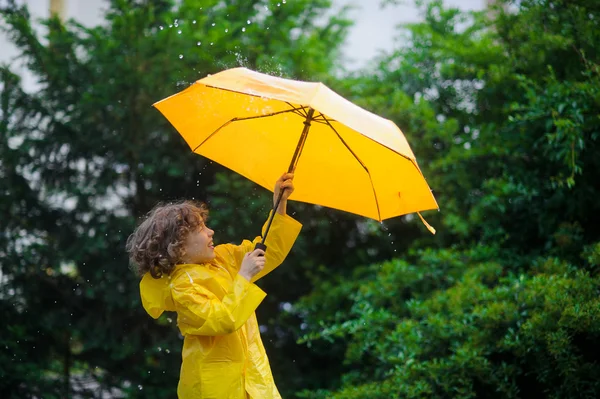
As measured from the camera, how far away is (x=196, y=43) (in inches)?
222

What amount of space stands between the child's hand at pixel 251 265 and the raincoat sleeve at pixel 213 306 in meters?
0.03

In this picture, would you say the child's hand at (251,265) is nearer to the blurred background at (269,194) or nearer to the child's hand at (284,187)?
the child's hand at (284,187)

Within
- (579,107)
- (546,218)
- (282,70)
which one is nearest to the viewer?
(579,107)

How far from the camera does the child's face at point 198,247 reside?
8.77 ft

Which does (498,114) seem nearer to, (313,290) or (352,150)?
(313,290)

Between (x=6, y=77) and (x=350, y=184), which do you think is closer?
(x=350, y=184)

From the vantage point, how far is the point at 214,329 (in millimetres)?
2438

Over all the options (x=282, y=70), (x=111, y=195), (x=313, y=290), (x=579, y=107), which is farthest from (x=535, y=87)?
(x=111, y=195)

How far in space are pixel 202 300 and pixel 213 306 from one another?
0.17ft

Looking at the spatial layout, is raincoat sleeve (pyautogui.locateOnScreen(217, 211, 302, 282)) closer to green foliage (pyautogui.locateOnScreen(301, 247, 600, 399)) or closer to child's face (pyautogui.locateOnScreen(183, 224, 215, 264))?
child's face (pyautogui.locateOnScreen(183, 224, 215, 264))

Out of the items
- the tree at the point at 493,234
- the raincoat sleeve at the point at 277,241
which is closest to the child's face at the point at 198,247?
the raincoat sleeve at the point at 277,241

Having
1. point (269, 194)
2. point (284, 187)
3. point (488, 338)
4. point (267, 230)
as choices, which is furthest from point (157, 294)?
point (269, 194)

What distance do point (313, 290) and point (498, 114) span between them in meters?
2.08

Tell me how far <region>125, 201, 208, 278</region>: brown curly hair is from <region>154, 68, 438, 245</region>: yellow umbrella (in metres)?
0.55
